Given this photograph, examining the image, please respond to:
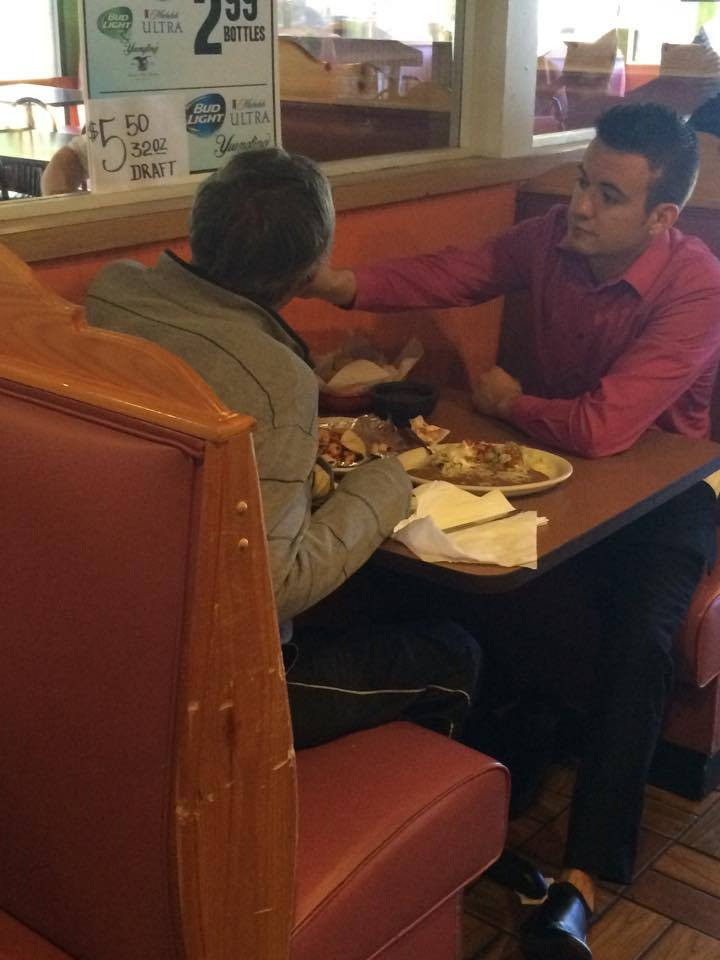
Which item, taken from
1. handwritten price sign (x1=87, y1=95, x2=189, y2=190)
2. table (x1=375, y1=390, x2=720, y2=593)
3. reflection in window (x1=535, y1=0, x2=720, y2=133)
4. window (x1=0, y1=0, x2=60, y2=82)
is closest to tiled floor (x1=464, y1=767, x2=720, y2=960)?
table (x1=375, y1=390, x2=720, y2=593)

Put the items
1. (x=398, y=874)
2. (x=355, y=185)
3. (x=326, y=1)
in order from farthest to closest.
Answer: (x=326, y=1) < (x=355, y=185) < (x=398, y=874)

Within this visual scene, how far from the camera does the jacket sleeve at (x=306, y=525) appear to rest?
142 centimetres

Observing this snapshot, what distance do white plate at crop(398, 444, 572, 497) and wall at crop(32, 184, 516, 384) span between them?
2.21ft

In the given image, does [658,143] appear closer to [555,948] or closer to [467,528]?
[467,528]

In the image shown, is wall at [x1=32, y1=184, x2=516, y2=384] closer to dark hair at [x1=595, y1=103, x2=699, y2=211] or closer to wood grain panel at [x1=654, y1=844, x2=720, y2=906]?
dark hair at [x1=595, y1=103, x2=699, y2=211]

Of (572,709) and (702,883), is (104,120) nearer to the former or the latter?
(572,709)

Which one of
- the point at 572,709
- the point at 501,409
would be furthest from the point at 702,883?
the point at 501,409

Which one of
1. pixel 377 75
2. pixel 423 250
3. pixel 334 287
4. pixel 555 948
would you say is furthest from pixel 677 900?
pixel 377 75

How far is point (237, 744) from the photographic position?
1087 mm

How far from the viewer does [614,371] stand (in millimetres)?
2086

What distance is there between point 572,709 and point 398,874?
1.13m

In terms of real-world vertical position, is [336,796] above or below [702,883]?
above

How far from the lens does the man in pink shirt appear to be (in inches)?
77.8

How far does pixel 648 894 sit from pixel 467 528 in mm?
873
